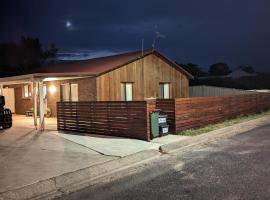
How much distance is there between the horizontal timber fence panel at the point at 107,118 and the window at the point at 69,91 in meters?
5.20

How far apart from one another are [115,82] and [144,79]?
2535 mm

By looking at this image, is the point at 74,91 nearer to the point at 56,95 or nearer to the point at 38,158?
the point at 56,95

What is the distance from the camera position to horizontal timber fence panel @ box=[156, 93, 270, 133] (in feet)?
43.0

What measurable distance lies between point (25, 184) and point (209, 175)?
149 inches

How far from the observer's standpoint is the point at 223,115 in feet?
54.6

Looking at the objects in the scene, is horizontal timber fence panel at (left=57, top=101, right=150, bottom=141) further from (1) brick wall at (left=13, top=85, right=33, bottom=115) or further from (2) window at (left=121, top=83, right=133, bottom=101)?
(1) brick wall at (left=13, top=85, right=33, bottom=115)

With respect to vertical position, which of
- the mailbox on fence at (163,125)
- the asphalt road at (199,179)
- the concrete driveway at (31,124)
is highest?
the mailbox on fence at (163,125)

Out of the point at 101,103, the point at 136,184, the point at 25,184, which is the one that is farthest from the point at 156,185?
the point at 101,103

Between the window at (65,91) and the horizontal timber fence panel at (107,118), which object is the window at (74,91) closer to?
the window at (65,91)

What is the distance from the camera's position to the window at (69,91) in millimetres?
20406

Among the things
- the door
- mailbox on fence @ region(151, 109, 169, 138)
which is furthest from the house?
mailbox on fence @ region(151, 109, 169, 138)

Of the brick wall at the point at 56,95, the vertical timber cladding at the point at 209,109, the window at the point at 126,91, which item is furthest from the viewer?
the window at the point at 126,91

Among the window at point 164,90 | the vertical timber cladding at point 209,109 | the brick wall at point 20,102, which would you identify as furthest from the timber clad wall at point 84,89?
the vertical timber cladding at point 209,109

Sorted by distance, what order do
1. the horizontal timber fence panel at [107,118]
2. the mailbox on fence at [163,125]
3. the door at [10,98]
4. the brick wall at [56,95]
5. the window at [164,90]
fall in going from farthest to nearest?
the door at [10,98] < the window at [164,90] < the brick wall at [56,95] < the mailbox on fence at [163,125] < the horizontal timber fence panel at [107,118]
